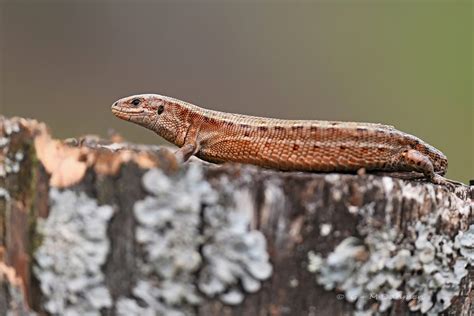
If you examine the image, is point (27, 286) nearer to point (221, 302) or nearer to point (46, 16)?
point (221, 302)

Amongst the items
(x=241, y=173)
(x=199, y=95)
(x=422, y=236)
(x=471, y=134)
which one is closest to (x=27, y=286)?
(x=241, y=173)

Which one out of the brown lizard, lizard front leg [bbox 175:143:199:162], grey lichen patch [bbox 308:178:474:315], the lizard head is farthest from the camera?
the lizard head

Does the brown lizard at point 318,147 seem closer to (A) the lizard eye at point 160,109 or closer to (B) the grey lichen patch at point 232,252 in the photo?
(A) the lizard eye at point 160,109

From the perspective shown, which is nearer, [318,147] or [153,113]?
[318,147]

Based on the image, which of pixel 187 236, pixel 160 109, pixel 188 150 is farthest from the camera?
pixel 160 109

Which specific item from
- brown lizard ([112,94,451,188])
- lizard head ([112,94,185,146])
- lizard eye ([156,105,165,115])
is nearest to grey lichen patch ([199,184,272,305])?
brown lizard ([112,94,451,188])

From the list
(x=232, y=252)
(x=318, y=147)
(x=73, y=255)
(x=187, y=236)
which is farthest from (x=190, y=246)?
(x=318, y=147)

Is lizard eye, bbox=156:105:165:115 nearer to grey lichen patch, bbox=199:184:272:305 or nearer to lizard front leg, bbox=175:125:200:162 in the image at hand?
A: lizard front leg, bbox=175:125:200:162

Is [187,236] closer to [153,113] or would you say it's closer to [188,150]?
[188,150]
